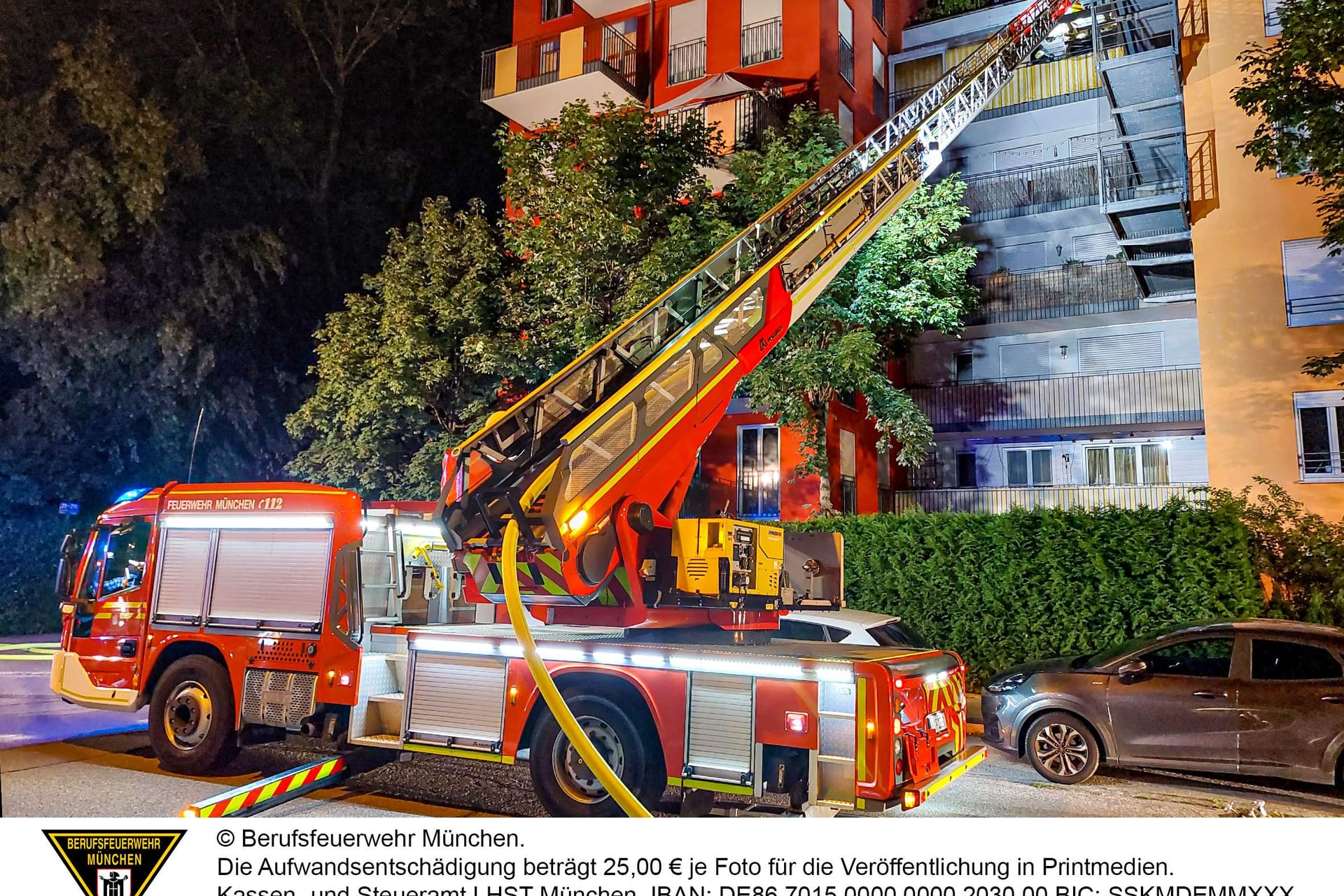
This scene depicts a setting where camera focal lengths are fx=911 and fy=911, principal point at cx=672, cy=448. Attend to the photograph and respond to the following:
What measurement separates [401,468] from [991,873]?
15.9m

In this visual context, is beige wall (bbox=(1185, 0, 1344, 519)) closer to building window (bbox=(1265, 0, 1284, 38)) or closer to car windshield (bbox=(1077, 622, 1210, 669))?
building window (bbox=(1265, 0, 1284, 38))

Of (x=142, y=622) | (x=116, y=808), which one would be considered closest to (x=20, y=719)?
(x=142, y=622)

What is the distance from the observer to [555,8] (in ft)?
90.4

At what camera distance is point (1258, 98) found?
12906 millimetres

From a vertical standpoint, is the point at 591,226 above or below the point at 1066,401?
above

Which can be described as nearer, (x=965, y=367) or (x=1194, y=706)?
(x=1194, y=706)

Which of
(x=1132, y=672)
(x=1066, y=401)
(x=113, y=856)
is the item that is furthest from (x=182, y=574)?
(x=1066, y=401)

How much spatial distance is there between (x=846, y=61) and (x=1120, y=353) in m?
10.9

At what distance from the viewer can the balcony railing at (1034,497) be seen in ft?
74.4

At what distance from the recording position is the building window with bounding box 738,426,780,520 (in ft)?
70.9

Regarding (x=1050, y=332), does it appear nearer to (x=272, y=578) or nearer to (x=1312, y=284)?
(x=1312, y=284)

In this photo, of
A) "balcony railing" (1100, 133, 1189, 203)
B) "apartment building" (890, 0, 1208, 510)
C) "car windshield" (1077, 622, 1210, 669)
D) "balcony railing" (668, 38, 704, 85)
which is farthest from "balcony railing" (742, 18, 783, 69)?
"car windshield" (1077, 622, 1210, 669)

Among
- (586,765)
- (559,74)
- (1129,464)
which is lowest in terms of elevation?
(586,765)

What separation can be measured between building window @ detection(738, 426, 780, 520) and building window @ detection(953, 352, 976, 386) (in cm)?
791
